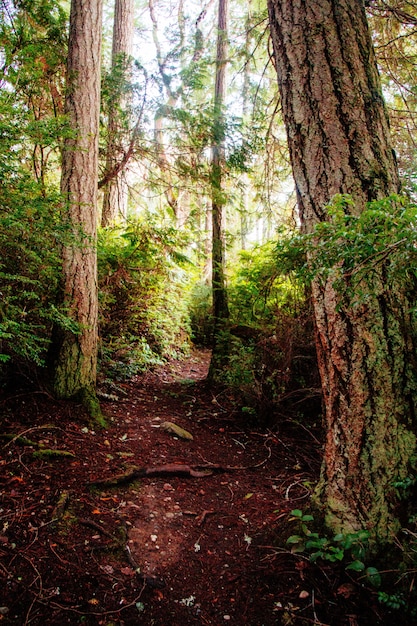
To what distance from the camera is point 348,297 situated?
2.23 m

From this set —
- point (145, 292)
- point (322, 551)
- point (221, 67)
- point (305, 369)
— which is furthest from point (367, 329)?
point (221, 67)

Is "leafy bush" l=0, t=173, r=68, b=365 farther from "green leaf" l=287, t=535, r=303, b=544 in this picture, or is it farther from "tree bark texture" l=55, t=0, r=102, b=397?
"green leaf" l=287, t=535, r=303, b=544

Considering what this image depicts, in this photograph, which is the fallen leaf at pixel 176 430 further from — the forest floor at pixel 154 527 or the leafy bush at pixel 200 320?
the leafy bush at pixel 200 320

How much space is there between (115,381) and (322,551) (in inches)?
169

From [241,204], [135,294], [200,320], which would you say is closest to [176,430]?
[135,294]

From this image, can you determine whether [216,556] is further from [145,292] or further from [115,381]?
[145,292]

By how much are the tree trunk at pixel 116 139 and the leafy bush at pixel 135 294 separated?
68 cm

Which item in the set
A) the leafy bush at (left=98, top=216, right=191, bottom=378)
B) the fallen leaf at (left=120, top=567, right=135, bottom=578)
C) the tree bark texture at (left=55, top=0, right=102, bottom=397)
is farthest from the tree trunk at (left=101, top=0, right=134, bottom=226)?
the fallen leaf at (left=120, top=567, right=135, bottom=578)

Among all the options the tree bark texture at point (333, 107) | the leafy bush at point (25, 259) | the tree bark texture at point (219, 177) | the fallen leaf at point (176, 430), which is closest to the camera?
the tree bark texture at point (333, 107)

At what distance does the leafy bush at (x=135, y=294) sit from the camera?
21.6ft

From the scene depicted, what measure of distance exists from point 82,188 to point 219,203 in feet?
9.04

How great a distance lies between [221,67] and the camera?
7.32 meters

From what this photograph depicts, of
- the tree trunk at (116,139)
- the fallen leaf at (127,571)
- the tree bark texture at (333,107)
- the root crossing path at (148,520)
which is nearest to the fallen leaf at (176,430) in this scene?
the root crossing path at (148,520)

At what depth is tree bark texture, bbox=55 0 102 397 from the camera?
4449 mm
